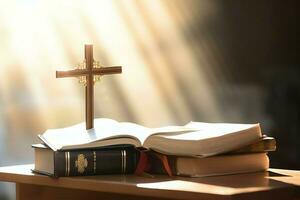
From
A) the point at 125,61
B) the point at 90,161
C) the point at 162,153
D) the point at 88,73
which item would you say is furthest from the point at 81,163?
the point at 125,61

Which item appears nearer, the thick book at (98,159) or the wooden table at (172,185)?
the wooden table at (172,185)

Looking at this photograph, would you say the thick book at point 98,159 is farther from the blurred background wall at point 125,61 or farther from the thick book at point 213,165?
the blurred background wall at point 125,61

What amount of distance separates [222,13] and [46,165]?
26.9 inches

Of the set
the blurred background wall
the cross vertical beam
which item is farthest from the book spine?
the blurred background wall

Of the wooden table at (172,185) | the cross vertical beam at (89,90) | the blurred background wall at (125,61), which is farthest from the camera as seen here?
the blurred background wall at (125,61)

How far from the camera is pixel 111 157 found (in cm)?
117

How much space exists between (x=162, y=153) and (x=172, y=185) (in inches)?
5.4

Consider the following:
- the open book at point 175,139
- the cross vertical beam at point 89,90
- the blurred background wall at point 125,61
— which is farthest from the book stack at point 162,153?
the blurred background wall at point 125,61

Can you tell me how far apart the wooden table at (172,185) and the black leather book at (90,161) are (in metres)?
0.02

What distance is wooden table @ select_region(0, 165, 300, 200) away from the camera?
967 mm

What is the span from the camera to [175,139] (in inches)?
44.7

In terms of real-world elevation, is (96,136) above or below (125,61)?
below

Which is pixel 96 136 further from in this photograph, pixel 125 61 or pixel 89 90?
pixel 125 61

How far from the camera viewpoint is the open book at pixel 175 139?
3.68 feet
